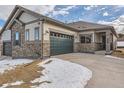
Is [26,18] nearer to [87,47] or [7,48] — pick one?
[7,48]

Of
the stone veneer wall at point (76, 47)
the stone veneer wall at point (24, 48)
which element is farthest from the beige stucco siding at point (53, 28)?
the stone veneer wall at point (76, 47)

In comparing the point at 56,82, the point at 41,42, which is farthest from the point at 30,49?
the point at 56,82

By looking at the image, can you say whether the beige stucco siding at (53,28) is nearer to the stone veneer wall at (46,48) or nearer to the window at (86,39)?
the stone veneer wall at (46,48)

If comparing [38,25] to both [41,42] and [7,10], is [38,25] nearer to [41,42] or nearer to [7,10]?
[41,42]

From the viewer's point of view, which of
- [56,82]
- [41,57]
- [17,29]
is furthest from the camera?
[17,29]

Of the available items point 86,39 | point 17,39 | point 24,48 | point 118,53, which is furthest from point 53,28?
point 118,53

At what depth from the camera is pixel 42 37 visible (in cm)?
1227

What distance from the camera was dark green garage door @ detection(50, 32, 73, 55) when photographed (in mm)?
13779

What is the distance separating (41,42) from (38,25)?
160 centimetres

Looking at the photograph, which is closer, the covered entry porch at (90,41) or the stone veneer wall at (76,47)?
the covered entry porch at (90,41)

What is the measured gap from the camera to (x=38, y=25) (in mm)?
12758

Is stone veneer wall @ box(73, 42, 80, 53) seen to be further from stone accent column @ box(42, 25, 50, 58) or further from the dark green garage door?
stone accent column @ box(42, 25, 50, 58)

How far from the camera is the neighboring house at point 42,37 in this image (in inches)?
499

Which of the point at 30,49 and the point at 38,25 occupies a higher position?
the point at 38,25
